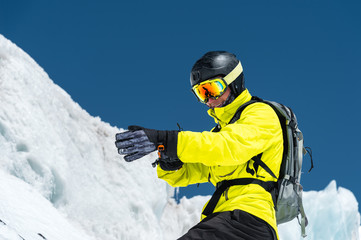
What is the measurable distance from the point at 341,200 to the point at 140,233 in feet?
29.4

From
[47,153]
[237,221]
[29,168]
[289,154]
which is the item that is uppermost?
[47,153]

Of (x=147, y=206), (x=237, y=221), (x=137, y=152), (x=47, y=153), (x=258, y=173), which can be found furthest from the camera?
(x=147, y=206)

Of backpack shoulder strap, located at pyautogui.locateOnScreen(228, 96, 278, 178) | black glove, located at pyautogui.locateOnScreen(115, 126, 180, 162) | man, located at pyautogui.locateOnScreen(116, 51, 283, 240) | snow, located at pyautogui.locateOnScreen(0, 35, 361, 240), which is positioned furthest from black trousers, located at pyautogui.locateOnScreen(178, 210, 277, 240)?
snow, located at pyautogui.locateOnScreen(0, 35, 361, 240)

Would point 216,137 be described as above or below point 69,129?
below

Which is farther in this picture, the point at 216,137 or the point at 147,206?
the point at 147,206

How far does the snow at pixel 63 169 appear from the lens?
634 cm

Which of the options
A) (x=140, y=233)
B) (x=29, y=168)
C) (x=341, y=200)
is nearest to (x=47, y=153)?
(x=29, y=168)

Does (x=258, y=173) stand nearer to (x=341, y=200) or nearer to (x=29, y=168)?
(x=29, y=168)

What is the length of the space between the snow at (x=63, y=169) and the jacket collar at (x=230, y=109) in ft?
7.22

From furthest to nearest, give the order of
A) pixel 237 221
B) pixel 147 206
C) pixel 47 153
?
pixel 147 206
pixel 47 153
pixel 237 221

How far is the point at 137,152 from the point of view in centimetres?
233

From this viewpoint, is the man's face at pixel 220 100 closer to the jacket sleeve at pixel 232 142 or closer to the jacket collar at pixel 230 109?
the jacket collar at pixel 230 109

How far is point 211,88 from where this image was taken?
2980mm

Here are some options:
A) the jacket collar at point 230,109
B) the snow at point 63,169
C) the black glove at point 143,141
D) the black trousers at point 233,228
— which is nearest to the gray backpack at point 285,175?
the jacket collar at point 230,109
